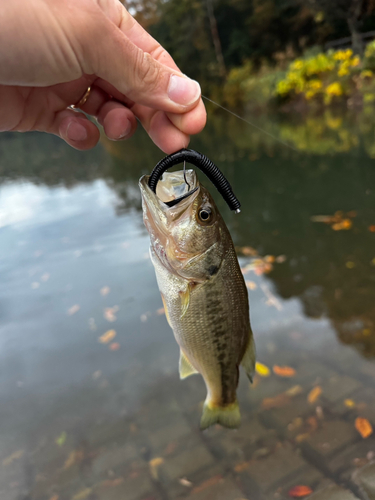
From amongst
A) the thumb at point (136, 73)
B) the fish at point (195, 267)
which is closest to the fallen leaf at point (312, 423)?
the fish at point (195, 267)

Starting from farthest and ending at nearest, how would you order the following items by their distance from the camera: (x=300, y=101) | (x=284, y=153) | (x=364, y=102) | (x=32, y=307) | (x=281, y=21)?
(x=281, y=21), (x=300, y=101), (x=364, y=102), (x=284, y=153), (x=32, y=307)

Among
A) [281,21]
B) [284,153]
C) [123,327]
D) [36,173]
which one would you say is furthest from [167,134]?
[281,21]

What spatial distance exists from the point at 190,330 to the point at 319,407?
1.84m

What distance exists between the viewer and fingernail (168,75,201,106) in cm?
179

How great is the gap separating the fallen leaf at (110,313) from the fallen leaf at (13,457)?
5.87ft

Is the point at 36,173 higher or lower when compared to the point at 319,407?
lower

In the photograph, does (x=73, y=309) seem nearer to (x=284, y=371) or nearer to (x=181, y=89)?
(x=284, y=371)

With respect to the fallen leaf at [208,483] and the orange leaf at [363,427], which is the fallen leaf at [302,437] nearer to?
the orange leaf at [363,427]

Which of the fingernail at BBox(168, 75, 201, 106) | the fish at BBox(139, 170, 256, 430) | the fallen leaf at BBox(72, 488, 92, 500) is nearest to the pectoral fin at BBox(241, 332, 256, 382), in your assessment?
the fish at BBox(139, 170, 256, 430)

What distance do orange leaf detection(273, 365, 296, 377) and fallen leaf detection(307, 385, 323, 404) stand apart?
24 centimetres

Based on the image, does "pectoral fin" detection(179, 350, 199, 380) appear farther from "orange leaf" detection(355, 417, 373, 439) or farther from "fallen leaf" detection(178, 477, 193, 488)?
"orange leaf" detection(355, 417, 373, 439)

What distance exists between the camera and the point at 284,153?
11.1 metres

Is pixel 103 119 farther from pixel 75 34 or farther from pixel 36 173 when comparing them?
pixel 36 173

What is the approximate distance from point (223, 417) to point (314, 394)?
4.59ft
